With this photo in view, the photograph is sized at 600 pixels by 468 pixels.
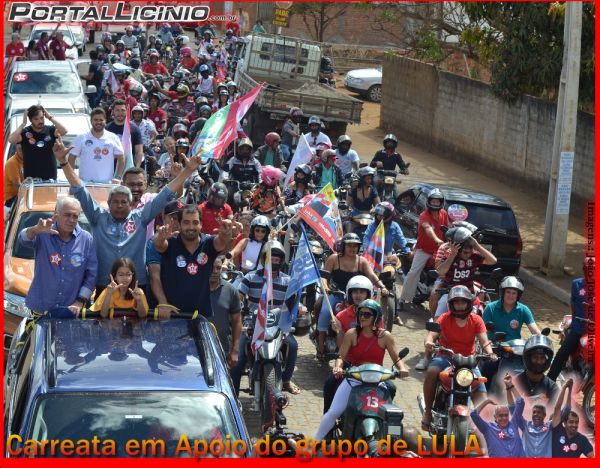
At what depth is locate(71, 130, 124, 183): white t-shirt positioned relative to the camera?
1548 cm

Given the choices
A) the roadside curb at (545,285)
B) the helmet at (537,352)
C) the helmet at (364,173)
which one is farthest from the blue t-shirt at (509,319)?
the roadside curb at (545,285)

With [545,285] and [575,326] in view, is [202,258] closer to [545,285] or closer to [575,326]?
[575,326]

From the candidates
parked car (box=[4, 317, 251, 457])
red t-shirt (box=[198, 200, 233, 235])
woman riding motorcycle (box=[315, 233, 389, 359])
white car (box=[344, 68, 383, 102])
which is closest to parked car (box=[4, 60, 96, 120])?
red t-shirt (box=[198, 200, 233, 235])

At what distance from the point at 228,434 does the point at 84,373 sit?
0.95 meters

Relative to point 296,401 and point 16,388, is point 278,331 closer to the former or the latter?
point 296,401

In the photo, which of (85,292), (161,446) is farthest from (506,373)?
(161,446)

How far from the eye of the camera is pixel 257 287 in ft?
41.4

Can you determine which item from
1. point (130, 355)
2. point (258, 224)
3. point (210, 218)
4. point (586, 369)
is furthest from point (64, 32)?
point (130, 355)

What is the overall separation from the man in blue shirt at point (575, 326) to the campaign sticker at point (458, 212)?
459cm

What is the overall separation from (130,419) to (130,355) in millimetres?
667

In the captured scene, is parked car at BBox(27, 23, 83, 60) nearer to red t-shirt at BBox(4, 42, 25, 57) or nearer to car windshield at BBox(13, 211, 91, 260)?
red t-shirt at BBox(4, 42, 25, 57)

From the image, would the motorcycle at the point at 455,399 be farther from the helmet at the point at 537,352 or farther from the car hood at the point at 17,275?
the car hood at the point at 17,275

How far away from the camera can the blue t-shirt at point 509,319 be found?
481 inches

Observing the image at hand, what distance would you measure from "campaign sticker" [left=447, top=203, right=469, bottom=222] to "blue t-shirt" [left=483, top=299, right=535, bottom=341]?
186 inches
